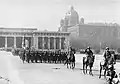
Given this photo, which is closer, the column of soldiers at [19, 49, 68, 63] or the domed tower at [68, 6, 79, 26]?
the column of soldiers at [19, 49, 68, 63]

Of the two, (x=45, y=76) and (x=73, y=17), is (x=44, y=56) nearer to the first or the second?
(x=45, y=76)

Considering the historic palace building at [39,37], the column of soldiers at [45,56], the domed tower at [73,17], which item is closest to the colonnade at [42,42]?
the historic palace building at [39,37]

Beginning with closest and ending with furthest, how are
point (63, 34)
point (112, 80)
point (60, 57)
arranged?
point (112, 80)
point (60, 57)
point (63, 34)

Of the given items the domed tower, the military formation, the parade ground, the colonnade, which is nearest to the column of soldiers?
the military formation

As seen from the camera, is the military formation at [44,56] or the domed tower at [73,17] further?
the domed tower at [73,17]

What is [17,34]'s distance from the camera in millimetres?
102750

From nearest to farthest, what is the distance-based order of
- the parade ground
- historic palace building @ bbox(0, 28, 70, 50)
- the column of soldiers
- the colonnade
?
the parade ground, the column of soldiers, historic palace building @ bbox(0, 28, 70, 50), the colonnade

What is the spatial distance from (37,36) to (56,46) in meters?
7.63

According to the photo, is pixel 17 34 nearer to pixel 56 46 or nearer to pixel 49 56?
pixel 56 46

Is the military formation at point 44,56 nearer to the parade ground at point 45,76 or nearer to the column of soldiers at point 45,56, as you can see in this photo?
the column of soldiers at point 45,56

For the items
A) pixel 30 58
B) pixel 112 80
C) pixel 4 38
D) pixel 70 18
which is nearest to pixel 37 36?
pixel 4 38

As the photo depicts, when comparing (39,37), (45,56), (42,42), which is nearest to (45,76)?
(45,56)

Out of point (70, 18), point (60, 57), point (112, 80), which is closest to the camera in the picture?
point (112, 80)

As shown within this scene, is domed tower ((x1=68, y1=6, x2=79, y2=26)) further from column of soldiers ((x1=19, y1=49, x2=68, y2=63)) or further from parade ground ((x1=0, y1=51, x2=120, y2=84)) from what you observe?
parade ground ((x1=0, y1=51, x2=120, y2=84))
